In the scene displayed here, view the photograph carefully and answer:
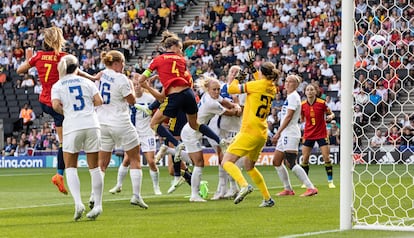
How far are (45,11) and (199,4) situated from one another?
6.67 meters

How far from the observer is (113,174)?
25.2 metres

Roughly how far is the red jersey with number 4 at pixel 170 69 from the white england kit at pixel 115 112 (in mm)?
1554

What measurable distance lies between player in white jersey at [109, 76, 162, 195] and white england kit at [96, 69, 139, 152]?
12.4 feet

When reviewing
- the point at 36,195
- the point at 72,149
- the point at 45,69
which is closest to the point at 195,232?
the point at 72,149

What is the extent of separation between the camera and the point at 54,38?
1377cm

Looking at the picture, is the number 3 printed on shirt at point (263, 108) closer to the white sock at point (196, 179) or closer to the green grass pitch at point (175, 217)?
the green grass pitch at point (175, 217)

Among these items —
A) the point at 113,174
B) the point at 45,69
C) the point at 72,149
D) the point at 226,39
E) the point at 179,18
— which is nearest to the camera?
the point at 72,149

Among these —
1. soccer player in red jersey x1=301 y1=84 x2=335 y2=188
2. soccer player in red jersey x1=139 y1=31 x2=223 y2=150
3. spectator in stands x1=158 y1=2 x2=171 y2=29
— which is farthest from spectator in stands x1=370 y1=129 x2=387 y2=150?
spectator in stands x1=158 y1=2 x2=171 y2=29

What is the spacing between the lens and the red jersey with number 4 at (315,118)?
18.8 metres

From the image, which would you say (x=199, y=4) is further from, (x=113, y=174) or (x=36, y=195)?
(x=36, y=195)

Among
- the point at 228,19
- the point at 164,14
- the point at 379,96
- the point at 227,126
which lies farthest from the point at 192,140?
the point at 164,14

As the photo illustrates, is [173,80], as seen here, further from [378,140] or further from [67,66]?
[378,140]

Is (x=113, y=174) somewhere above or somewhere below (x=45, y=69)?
below

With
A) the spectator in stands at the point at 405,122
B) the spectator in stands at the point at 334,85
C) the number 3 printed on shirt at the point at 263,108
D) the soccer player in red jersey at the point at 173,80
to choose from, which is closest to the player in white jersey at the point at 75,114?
the number 3 printed on shirt at the point at 263,108
